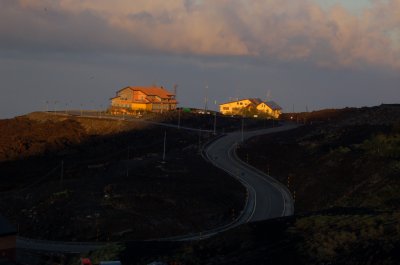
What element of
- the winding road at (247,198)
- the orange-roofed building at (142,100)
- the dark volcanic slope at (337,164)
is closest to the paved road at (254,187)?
the winding road at (247,198)

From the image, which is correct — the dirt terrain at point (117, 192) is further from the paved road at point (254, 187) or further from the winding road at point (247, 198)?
the paved road at point (254, 187)

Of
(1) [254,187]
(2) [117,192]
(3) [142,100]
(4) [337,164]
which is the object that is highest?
(3) [142,100]

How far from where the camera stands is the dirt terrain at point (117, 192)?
128 feet

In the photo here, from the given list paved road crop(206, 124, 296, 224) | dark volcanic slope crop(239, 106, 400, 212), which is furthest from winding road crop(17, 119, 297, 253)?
dark volcanic slope crop(239, 106, 400, 212)

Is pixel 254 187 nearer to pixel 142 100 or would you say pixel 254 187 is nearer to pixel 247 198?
pixel 247 198

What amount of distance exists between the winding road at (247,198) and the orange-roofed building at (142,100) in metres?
53.0

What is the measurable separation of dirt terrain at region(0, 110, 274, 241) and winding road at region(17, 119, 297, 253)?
1.07 metres

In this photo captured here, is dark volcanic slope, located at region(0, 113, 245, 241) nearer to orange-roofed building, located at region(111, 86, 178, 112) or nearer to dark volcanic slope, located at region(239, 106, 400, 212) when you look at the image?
dark volcanic slope, located at region(239, 106, 400, 212)

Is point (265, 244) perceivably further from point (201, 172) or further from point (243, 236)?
point (201, 172)

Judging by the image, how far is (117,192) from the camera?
150 feet

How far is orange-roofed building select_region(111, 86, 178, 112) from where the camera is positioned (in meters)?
127

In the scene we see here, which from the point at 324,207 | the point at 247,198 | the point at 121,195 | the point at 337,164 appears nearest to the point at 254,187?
the point at 247,198

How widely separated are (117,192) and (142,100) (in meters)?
82.8

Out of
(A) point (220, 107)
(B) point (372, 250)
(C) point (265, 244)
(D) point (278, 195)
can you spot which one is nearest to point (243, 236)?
(C) point (265, 244)
